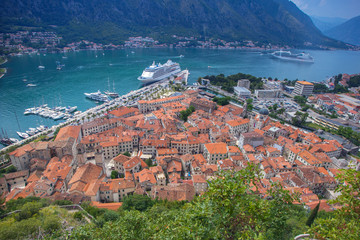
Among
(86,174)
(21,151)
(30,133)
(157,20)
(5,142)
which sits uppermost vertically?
(157,20)

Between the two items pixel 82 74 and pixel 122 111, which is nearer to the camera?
pixel 122 111

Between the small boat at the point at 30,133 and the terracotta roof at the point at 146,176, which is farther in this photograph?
the small boat at the point at 30,133

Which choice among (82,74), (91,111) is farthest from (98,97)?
(82,74)

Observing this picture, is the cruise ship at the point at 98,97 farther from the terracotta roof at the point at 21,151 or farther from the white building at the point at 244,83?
the white building at the point at 244,83

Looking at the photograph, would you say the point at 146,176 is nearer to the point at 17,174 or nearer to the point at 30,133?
the point at 17,174

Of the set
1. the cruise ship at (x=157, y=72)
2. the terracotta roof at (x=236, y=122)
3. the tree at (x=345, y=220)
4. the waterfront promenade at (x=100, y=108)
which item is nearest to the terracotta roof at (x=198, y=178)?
the terracotta roof at (x=236, y=122)

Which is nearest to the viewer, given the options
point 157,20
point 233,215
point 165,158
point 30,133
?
point 233,215
